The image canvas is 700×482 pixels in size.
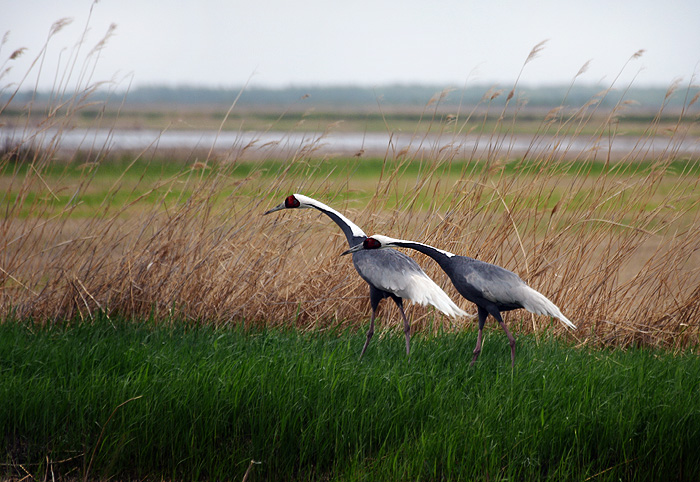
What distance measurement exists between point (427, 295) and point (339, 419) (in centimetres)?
64

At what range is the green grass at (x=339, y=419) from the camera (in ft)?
8.43

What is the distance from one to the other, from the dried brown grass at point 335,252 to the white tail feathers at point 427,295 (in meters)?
1.26

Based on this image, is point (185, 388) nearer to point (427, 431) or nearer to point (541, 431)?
point (427, 431)

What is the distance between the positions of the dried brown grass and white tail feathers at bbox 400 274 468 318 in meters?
1.26

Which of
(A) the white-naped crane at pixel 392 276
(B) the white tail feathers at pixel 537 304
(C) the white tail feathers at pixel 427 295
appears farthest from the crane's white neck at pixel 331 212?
(B) the white tail feathers at pixel 537 304

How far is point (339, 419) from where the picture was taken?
271 cm

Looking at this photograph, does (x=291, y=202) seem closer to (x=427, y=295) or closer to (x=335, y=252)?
(x=427, y=295)

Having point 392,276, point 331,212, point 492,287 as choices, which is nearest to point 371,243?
point 392,276

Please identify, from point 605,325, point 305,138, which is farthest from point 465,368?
point 305,138

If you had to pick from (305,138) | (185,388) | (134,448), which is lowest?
(134,448)

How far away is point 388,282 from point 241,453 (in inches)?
36.9

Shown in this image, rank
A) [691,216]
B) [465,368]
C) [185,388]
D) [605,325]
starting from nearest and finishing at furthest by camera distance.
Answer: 1. [185,388]
2. [465,368]
3. [605,325]
4. [691,216]

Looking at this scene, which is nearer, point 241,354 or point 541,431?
point 541,431

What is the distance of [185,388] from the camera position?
2805mm
